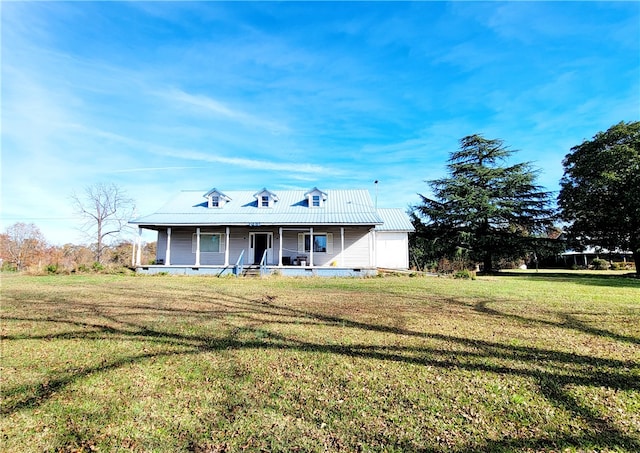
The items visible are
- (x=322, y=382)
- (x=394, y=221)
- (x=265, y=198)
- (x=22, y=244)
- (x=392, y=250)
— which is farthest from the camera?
(x=22, y=244)

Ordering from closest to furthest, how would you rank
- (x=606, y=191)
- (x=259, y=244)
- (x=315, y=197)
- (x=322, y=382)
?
(x=322, y=382)
(x=606, y=191)
(x=259, y=244)
(x=315, y=197)

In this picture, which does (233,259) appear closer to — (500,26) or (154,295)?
(154,295)

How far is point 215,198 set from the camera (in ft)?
72.2

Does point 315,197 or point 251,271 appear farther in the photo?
point 315,197

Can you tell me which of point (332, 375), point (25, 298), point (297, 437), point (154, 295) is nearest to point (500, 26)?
point (332, 375)

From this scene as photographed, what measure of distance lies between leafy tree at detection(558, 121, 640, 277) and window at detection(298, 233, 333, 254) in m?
18.2

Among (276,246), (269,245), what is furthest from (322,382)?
(269,245)

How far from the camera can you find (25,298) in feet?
28.3

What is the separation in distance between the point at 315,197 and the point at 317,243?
336cm

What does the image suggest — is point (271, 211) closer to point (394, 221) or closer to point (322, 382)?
point (394, 221)

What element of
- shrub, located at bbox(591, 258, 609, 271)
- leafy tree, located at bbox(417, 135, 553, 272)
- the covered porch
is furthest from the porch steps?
shrub, located at bbox(591, 258, 609, 271)

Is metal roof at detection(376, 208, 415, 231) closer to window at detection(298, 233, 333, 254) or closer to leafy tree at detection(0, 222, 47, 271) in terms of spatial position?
window at detection(298, 233, 333, 254)

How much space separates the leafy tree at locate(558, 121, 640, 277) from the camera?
64.2 ft

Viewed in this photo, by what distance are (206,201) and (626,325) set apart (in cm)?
2229
